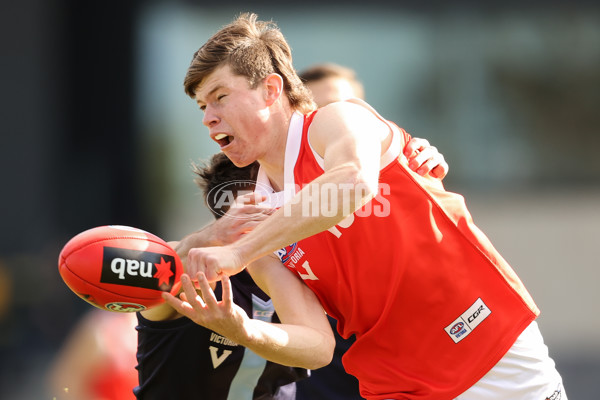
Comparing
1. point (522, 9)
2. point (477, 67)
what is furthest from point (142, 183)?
point (522, 9)

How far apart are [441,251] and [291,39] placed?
836 cm

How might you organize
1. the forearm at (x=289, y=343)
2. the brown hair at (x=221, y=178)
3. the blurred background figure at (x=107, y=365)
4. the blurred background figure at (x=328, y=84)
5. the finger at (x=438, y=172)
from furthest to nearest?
1. the blurred background figure at (x=328, y=84)
2. the blurred background figure at (x=107, y=365)
3. the brown hair at (x=221, y=178)
4. the finger at (x=438, y=172)
5. the forearm at (x=289, y=343)

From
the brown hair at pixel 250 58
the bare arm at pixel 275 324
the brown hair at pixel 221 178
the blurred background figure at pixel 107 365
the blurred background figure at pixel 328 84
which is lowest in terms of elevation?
the blurred background figure at pixel 107 365

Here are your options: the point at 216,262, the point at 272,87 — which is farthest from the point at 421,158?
the point at 216,262

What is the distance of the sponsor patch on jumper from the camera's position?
323 centimetres

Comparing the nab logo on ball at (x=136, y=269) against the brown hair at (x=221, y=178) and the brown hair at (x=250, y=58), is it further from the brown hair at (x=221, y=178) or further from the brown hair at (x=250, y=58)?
the brown hair at (x=221, y=178)

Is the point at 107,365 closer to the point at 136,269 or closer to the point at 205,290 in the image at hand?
the point at 136,269

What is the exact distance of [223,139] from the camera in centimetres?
340

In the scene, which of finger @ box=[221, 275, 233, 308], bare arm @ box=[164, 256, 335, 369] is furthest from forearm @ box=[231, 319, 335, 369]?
finger @ box=[221, 275, 233, 308]

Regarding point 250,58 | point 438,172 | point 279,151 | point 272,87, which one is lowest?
point 438,172

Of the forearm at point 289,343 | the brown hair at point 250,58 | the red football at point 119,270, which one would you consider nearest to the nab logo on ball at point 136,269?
the red football at point 119,270

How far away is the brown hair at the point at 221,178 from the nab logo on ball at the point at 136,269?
39.0 inches

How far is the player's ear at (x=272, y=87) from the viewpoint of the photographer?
3400 mm

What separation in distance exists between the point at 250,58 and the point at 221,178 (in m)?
Answer: 0.98
